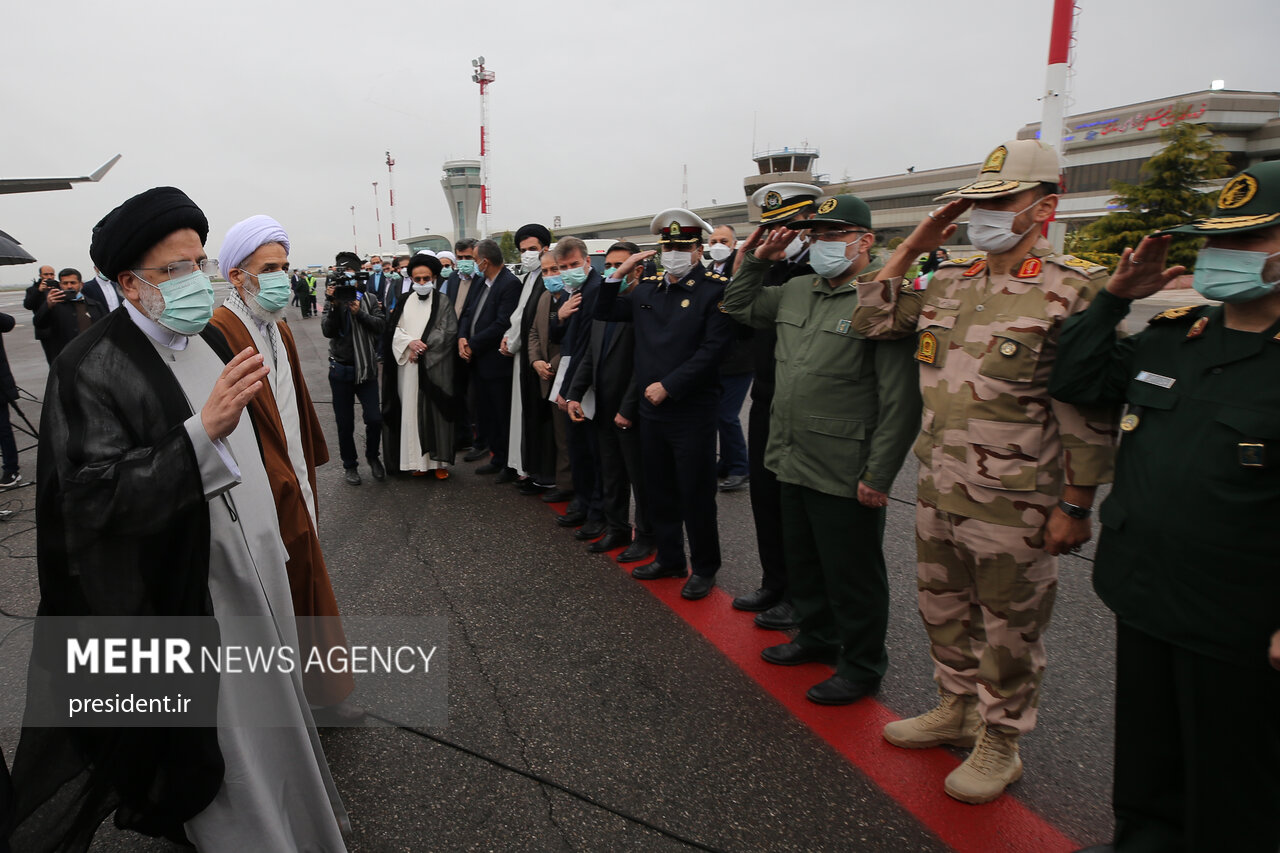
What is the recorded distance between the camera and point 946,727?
2.63m

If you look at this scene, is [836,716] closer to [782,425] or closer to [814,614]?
[814,614]

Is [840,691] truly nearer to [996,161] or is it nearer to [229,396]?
[996,161]

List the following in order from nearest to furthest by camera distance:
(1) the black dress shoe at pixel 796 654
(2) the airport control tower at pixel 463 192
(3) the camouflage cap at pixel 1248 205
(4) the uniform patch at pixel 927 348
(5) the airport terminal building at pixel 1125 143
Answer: (3) the camouflage cap at pixel 1248 205, (4) the uniform patch at pixel 927 348, (1) the black dress shoe at pixel 796 654, (5) the airport terminal building at pixel 1125 143, (2) the airport control tower at pixel 463 192

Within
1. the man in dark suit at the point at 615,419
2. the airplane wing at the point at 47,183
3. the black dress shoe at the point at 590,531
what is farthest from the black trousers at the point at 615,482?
the airplane wing at the point at 47,183

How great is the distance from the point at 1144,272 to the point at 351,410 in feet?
19.0

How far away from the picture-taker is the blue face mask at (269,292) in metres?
2.89

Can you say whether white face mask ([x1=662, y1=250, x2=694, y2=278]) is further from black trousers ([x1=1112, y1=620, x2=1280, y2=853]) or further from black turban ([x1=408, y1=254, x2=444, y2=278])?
black turban ([x1=408, y1=254, x2=444, y2=278])

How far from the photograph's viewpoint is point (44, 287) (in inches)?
322

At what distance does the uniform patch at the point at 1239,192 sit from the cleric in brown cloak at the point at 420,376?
17.5 feet

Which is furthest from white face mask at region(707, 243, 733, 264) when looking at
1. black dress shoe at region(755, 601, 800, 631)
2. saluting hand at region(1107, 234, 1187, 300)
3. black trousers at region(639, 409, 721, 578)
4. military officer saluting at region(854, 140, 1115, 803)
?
saluting hand at region(1107, 234, 1187, 300)

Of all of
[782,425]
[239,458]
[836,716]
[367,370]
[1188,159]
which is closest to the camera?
[239,458]

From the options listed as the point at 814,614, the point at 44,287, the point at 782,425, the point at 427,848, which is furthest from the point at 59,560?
the point at 44,287

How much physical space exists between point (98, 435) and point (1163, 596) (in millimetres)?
2622

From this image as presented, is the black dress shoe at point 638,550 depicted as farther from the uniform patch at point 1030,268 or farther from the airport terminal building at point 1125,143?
the airport terminal building at point 1125,143
